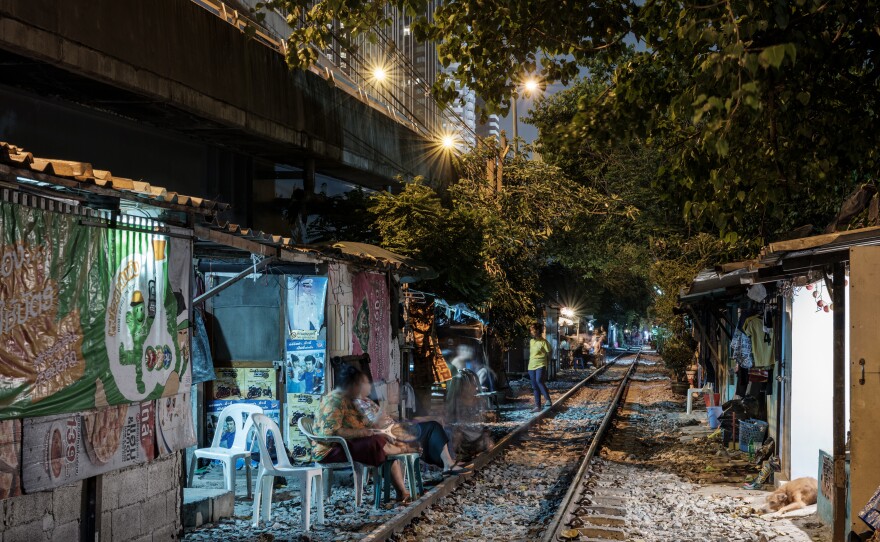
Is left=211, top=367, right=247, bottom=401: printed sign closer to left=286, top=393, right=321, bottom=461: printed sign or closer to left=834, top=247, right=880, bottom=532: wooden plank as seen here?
left=286, top=393, right=321, bottom=461: printed sign

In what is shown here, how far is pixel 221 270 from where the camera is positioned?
37.5ft

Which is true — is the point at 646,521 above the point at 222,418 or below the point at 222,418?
below

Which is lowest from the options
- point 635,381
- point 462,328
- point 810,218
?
point 635,381

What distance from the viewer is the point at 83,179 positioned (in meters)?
5.97

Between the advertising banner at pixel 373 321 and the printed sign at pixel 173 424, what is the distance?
4.30 meters

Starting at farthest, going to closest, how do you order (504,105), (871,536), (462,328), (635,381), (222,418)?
(635,381), (462,328), (222,418), (504,105), (871,536)

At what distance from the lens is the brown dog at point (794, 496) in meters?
9.48

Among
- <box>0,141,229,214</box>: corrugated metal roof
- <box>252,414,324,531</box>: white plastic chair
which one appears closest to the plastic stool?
<box>252,414,324,531</box>: white plastic chair

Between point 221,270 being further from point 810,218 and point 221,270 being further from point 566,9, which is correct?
point 810,218

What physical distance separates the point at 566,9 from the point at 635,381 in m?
29.6

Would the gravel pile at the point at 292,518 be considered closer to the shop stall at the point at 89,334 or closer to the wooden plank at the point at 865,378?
the shop stall at the point at 89,334

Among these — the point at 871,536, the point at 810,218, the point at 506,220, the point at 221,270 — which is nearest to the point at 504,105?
the point at 221,270

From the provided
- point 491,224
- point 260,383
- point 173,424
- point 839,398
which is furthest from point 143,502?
point 491,224

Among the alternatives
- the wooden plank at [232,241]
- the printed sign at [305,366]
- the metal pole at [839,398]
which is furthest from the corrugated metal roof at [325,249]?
the metal pole at [839,398]
